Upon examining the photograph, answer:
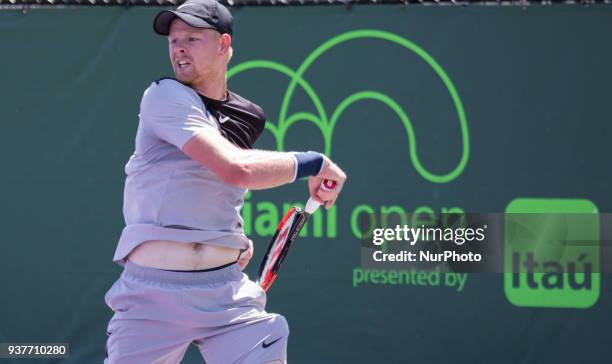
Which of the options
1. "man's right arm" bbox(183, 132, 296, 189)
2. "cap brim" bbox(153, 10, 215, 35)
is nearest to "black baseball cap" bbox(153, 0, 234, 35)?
"cap brim" bbox(153, 10, 215, 35)

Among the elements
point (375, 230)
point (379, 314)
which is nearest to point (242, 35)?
point (375, 230)

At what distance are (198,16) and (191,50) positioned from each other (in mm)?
118

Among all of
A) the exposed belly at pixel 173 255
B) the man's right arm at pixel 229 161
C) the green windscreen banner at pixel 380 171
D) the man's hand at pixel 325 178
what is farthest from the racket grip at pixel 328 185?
the green windscreen banner at pixel 380 171

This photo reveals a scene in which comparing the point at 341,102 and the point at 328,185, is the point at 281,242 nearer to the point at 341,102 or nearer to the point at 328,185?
the point at 328,185

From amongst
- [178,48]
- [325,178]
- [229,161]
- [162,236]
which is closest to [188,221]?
[162,236]

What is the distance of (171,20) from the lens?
3303 mm

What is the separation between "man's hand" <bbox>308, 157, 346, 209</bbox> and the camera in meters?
3.30

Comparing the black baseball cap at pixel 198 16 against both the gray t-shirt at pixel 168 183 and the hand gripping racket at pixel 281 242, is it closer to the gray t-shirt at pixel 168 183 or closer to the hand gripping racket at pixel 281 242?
the gray t-shirt at pixel 168 183

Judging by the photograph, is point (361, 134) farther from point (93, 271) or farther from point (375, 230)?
point (93, 271)

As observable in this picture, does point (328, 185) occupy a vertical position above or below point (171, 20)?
below

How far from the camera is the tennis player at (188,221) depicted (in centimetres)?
316

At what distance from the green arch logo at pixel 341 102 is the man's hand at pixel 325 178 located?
248 cm

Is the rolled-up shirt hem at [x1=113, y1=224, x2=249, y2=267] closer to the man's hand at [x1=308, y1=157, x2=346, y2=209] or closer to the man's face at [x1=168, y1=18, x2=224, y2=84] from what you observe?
the man's hand at [x1=308, y1=157, x2=346, y2=209]

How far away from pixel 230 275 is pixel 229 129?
52 cm
